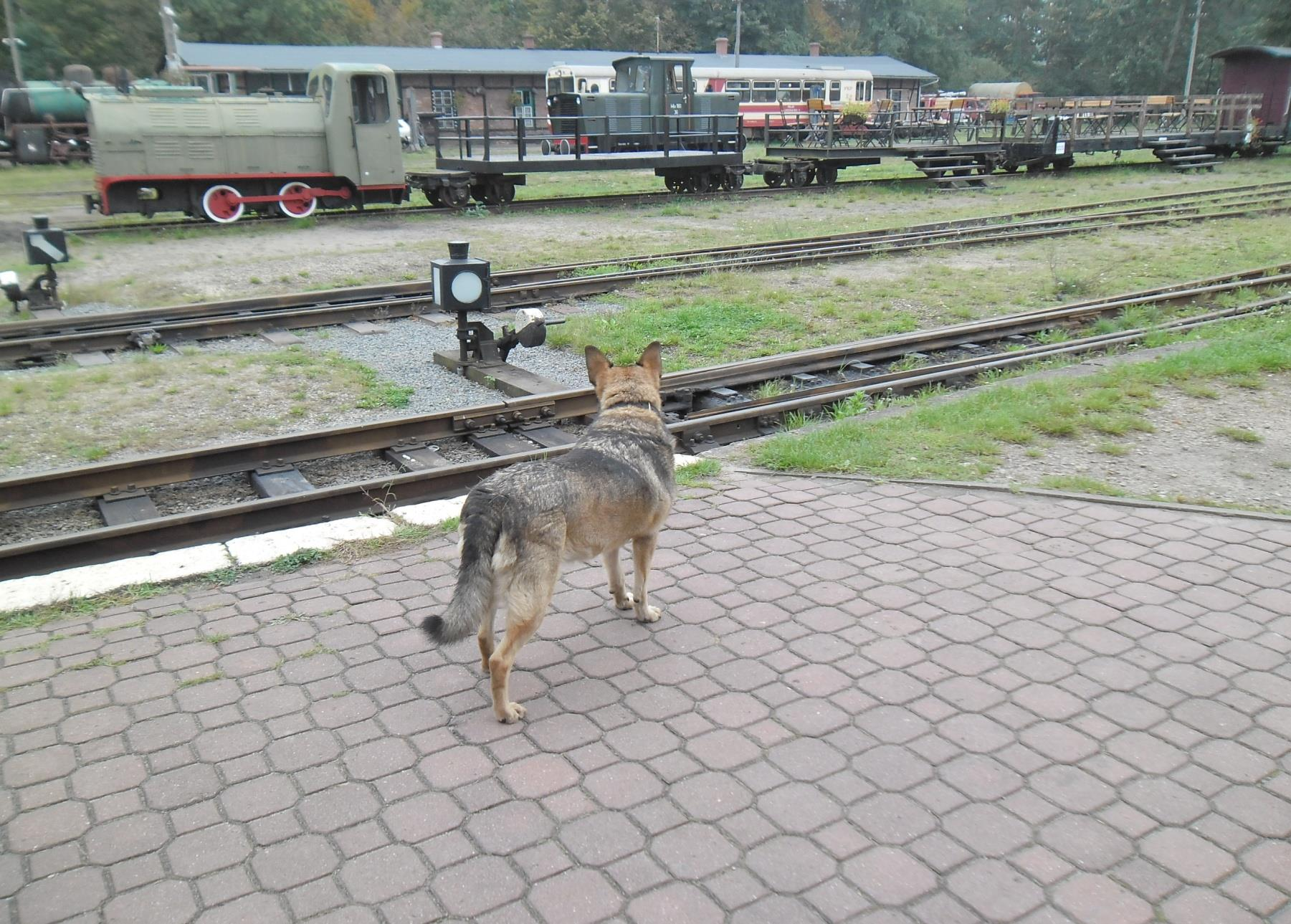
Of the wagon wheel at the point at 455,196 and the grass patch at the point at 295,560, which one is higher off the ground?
the wagon wheel at the point at 455,196

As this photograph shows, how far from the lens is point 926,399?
25.7ft

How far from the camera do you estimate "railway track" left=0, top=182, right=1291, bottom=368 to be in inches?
396

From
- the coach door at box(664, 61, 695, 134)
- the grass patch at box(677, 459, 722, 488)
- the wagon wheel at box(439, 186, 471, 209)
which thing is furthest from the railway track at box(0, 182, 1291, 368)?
the coach door at box(664, 61, 695, 134)

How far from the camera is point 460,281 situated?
7941 mm

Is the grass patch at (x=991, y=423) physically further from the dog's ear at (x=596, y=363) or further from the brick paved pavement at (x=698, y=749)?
the dog's ear at (x=596, y=363)

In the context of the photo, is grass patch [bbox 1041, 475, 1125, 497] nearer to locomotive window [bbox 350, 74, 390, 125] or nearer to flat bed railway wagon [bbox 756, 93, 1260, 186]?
locomotive window [bbox 350, 74, 390, 125]

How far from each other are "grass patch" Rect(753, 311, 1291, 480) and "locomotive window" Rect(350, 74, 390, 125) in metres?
15.9

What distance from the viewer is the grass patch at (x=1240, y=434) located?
6949mm

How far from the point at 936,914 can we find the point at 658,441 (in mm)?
2335

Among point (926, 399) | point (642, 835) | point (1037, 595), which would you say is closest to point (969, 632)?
point (1037, 595)

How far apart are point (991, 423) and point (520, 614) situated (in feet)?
15.1

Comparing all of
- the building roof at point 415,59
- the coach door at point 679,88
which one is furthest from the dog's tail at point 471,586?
the building roof at point 415,59

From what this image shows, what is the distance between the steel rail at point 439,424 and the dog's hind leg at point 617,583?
9.39ft

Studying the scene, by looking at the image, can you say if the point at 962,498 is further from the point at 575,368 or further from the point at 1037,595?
the point at 575,368
